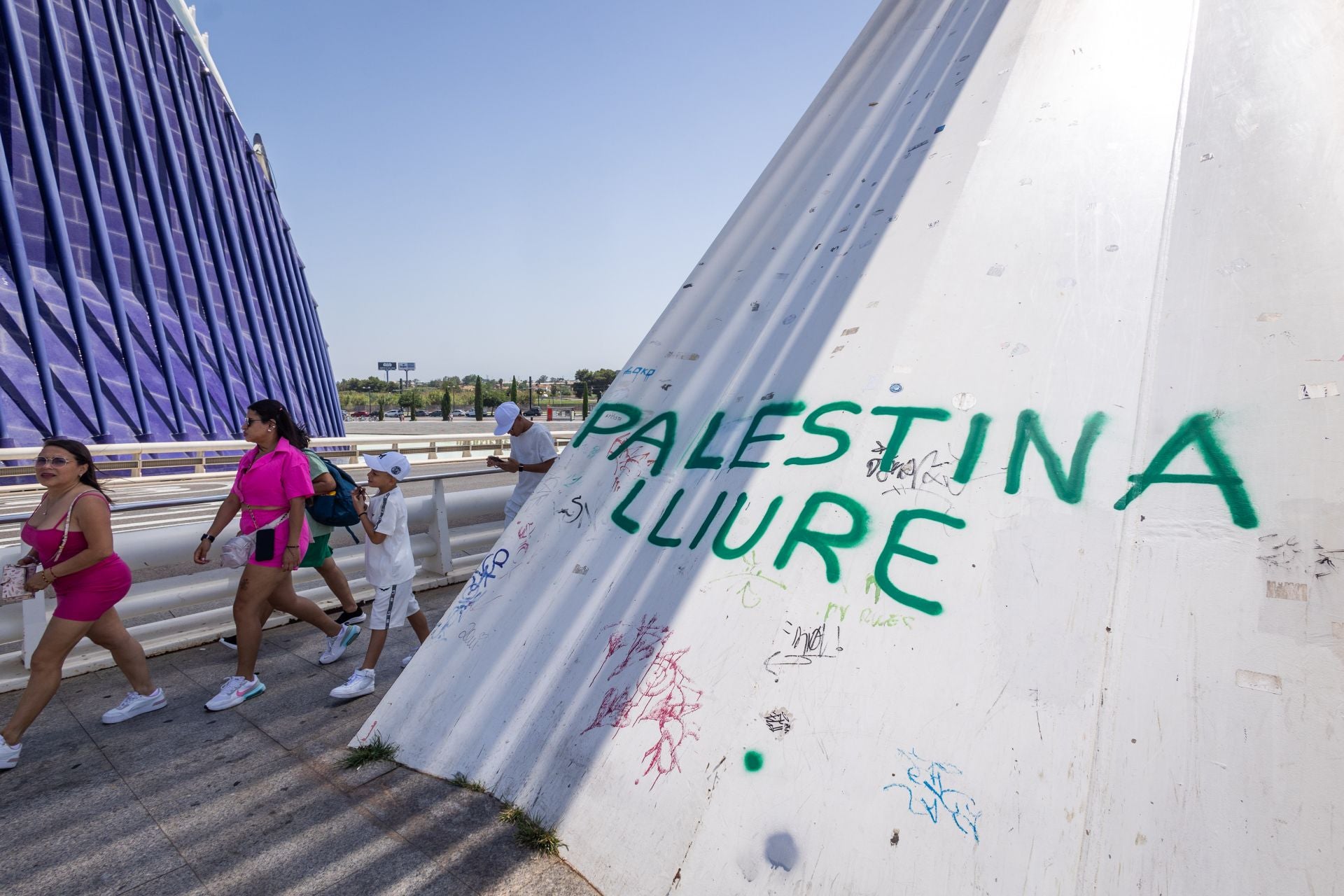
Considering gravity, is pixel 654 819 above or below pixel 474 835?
above

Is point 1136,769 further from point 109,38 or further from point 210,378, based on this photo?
point 109,38

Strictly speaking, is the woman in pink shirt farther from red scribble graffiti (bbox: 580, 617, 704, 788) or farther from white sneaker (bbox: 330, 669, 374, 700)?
red scribble graffiti (bbox: 580, 617, 704, 788)

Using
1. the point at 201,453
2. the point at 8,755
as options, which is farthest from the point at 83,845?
the point at 201,453

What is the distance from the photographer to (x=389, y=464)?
4.38m

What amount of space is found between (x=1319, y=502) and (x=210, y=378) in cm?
2487

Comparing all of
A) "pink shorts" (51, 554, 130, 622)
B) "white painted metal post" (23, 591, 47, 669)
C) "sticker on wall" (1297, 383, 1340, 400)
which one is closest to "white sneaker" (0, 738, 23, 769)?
"pink shorts" (51, 554, 130, 622)

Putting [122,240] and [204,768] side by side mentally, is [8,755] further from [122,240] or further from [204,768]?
[122,240]

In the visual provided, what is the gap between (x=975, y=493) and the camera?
2.59 metres

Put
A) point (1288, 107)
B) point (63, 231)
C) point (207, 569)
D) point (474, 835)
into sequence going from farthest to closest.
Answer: point (63, 231) → point (207, 569) → point (1288, 107) → point (474, 835)

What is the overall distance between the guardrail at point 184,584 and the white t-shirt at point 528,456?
647mm

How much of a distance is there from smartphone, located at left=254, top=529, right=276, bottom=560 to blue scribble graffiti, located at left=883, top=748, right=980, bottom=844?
11.6 ft

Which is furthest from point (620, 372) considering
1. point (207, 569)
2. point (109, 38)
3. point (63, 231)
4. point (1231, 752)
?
point (109, 38)

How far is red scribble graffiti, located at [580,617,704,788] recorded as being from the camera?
252 centimetres

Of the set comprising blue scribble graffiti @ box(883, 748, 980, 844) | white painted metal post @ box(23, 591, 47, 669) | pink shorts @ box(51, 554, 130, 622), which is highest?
pink shorts @ box(51, 554, 130, 622)
